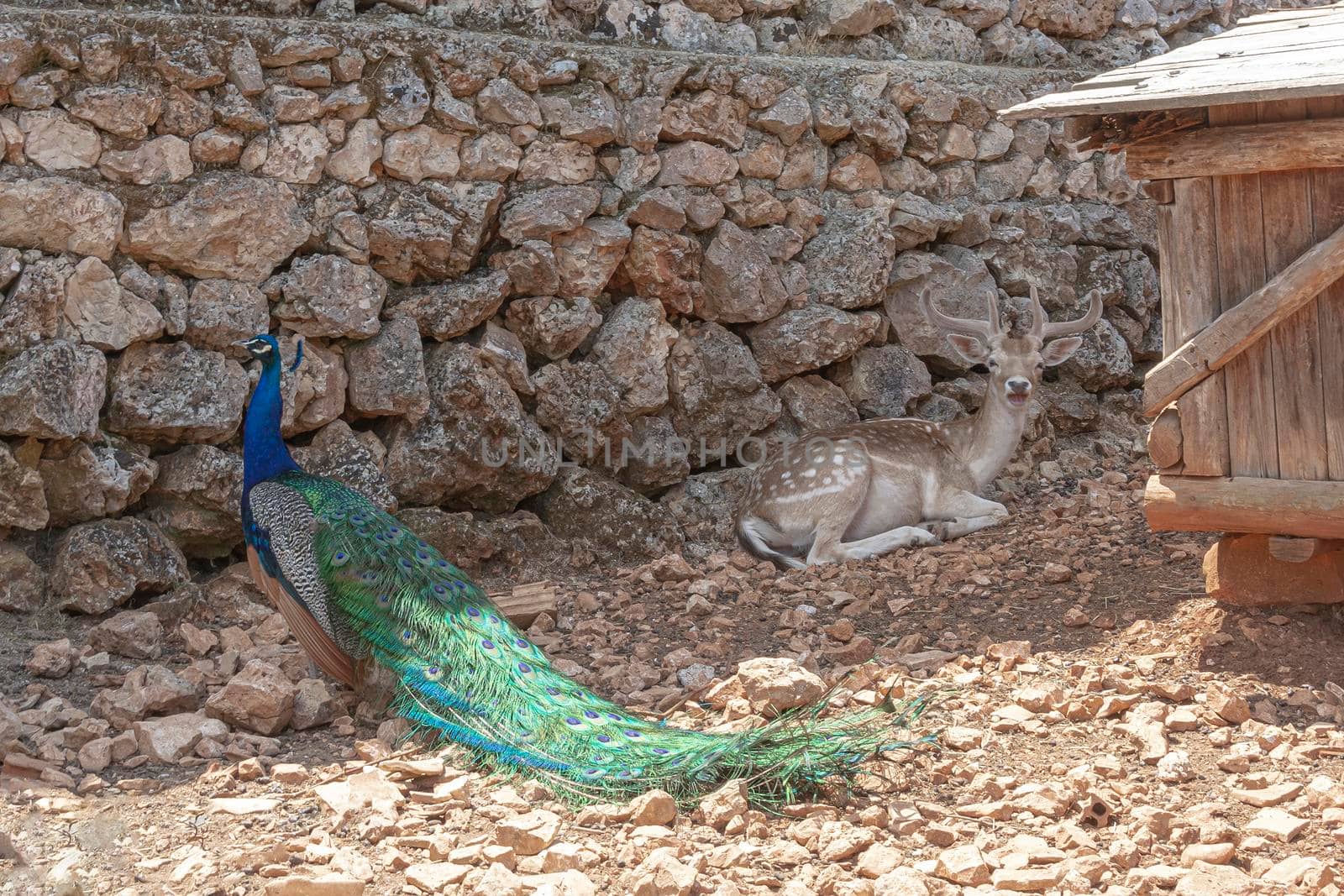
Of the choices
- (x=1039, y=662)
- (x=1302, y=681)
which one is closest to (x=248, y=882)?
(x=1039, y=662)

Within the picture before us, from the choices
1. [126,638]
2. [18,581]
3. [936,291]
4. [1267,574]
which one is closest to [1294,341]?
[1267,574]

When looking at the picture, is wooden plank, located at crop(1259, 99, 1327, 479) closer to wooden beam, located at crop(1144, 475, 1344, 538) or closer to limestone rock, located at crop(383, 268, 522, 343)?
wooden beam, located at crop(1144, 475, 1344, 538)

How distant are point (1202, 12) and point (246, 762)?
30.1 feet

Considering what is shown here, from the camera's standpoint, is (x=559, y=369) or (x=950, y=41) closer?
(x=559, y=369)

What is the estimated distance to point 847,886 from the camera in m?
4.00

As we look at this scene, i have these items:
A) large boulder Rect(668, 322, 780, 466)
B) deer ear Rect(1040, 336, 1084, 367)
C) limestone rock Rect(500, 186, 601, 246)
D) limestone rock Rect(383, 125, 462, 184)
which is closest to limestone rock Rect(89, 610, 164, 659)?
limestone rock Rect(383, 125, 462, 184)

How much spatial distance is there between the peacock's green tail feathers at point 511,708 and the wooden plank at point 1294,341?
214 centimetres

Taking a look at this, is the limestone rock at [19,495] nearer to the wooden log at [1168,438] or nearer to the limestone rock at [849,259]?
the limestone rock at [849,259]

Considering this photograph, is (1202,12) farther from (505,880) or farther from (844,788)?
(505,880)

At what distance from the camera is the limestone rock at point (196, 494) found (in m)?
7.06

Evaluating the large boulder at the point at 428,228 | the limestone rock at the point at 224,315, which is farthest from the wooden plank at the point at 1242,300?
the limestone rock at the point at 224,315

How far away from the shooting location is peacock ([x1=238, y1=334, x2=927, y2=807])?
4.61 metres

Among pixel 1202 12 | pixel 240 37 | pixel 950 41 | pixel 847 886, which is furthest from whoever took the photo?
pixel 1202 12

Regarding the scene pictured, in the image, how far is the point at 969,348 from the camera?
29.1ft
